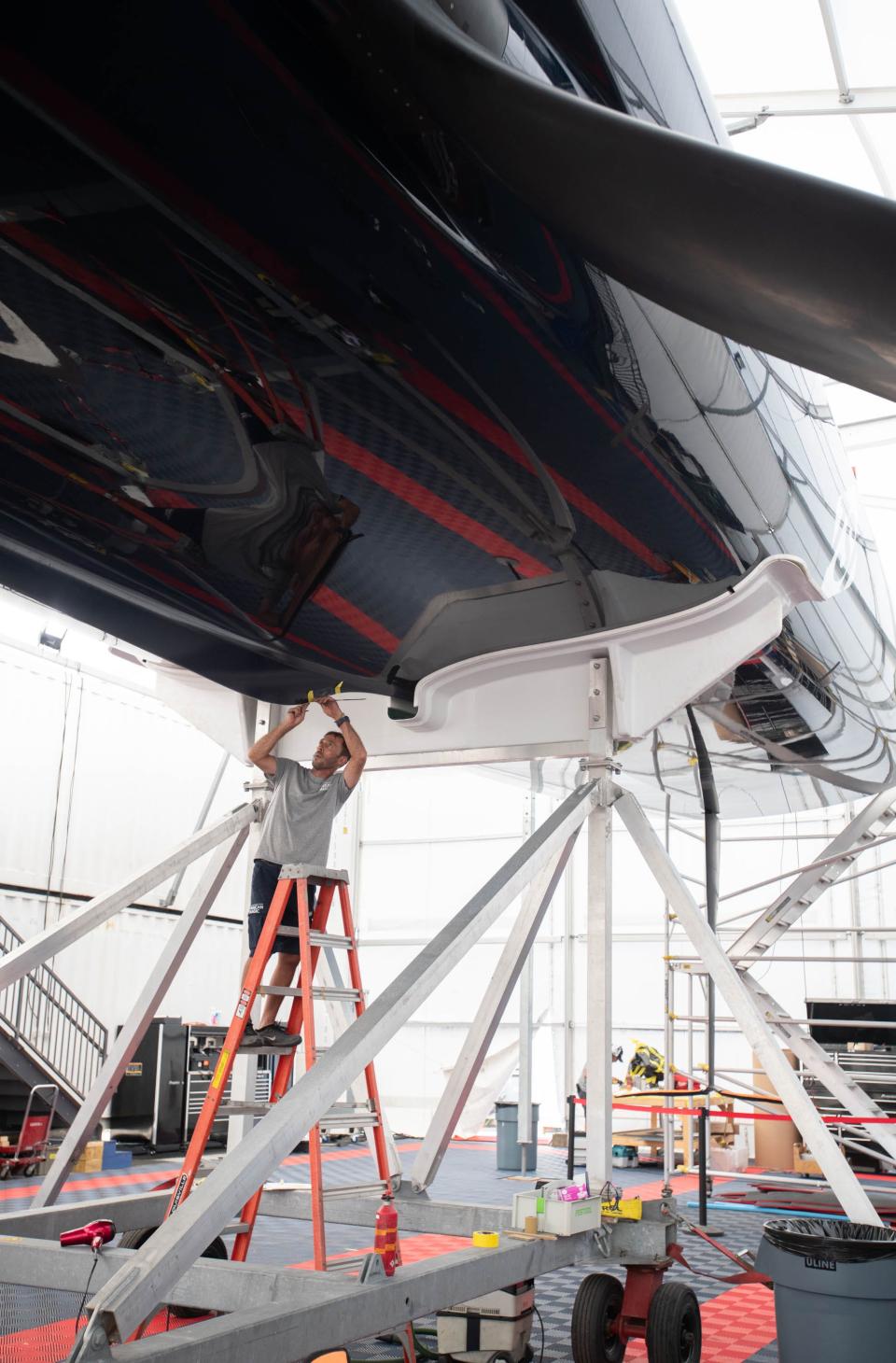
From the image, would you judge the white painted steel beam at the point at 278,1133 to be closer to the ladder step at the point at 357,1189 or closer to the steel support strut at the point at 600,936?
the steel support strut at the point at 600,936

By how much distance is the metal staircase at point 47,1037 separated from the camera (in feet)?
33.1

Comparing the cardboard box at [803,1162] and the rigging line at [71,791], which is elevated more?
the rigging line at [71,791]

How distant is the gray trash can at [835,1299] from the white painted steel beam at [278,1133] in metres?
1.12

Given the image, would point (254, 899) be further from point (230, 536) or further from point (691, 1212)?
point (691, 1212)

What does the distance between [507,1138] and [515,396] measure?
29.6 feet

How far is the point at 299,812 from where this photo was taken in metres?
4.20

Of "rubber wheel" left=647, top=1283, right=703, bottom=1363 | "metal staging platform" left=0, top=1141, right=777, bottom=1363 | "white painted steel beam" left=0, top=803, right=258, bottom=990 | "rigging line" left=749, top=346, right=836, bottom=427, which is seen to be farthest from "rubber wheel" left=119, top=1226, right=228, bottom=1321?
"rigging line" left=749, top=346, right=836, bottom=427

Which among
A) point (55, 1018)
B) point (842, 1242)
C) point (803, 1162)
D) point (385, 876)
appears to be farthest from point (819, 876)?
point (385, 876)

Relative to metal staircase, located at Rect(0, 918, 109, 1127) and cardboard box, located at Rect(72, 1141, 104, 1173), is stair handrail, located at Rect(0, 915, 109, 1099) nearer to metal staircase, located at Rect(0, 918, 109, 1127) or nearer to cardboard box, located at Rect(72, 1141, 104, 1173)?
metal staircase, located at Rect(0, 918, 109, 1127)

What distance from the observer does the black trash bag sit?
10.1ft

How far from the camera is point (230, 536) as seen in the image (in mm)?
2949

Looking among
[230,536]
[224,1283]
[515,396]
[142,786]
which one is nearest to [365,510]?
[230,536]

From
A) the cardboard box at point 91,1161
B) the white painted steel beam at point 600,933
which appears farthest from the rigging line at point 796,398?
the cardboard box at point 91,1161

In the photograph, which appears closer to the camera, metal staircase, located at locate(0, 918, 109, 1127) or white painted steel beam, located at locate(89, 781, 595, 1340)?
white painted steel beam, located at locate(89, 781, 595, 1340)
